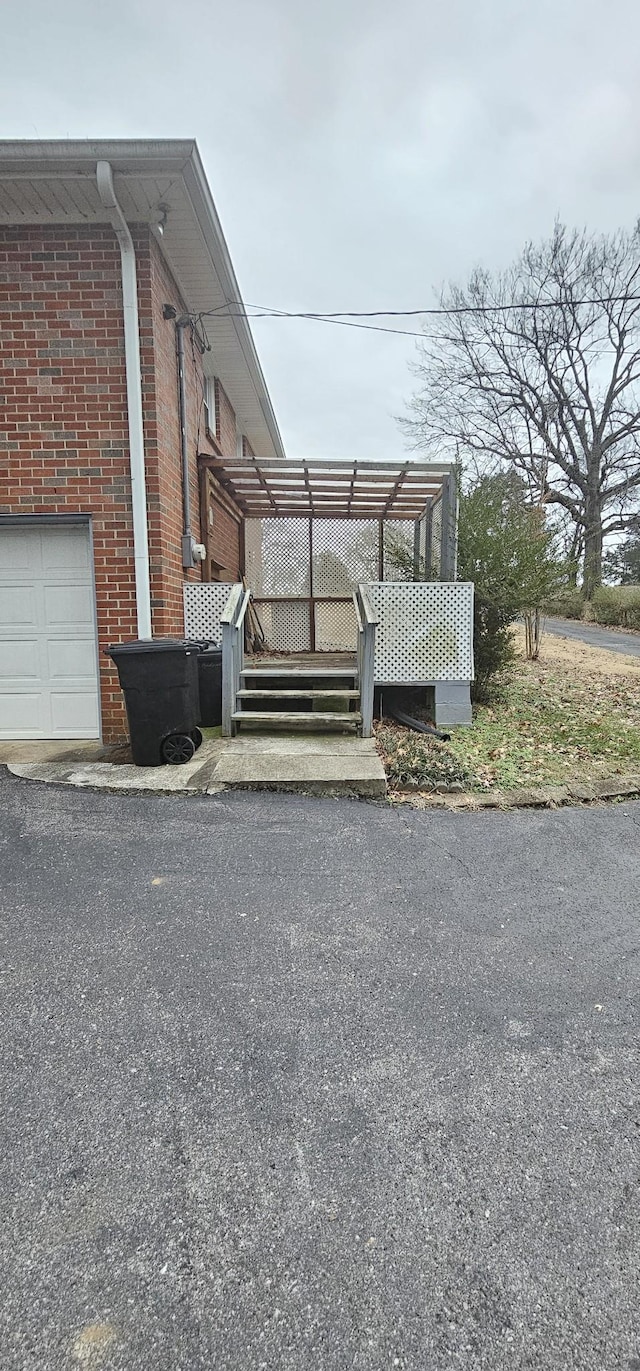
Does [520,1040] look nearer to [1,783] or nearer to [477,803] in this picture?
[477,803]

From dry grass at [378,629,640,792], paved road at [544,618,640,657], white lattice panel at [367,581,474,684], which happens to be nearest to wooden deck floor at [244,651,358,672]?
white lattice panel at [367,581,474,684]

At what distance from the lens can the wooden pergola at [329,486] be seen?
6.59 metres

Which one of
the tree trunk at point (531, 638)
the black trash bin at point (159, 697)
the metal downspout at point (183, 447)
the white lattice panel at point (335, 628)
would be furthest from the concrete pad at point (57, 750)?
the tree trunk at point (531, 638)

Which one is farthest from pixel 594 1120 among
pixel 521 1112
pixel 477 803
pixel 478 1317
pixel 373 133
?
pixel 373 133

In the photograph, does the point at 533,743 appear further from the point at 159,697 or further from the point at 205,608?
the point at 205,608

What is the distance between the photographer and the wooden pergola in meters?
6.59

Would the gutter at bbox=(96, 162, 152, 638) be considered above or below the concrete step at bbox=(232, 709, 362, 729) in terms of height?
above

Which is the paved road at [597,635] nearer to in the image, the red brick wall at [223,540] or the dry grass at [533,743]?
the dry grass at [533,743]

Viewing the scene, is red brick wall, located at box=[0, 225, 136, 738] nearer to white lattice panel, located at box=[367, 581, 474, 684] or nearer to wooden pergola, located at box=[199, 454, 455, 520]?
wooden pergola, located at box=[199, 454, 455, 520]

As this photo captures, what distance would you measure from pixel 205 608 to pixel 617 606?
1869 centimetres

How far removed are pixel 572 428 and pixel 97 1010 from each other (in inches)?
1223

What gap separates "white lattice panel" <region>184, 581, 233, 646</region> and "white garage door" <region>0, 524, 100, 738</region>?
3.23 ft

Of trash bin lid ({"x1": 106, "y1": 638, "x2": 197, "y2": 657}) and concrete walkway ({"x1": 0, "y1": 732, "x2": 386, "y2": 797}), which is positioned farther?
trash bin lid ({"x1": 106, "y1": 638, "x2": 197, "y2": 657})

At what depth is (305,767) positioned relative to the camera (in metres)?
4.59
